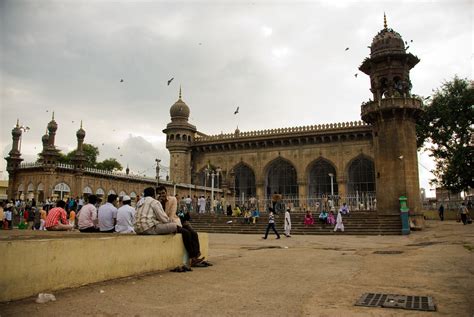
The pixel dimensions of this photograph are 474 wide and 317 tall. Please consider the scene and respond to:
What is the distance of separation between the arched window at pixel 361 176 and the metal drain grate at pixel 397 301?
25.8m

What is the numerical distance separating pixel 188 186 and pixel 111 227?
984 inches

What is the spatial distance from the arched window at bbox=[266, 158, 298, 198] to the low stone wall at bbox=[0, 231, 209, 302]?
87.4 ft

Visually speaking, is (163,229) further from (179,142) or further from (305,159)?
(179,142)

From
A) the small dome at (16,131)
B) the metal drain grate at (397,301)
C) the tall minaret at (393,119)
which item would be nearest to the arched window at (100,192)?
the small dome at (16,131)

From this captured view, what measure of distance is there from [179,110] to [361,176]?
16.3 metres

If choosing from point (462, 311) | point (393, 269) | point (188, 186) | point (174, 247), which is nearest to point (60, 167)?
point (188, 186)

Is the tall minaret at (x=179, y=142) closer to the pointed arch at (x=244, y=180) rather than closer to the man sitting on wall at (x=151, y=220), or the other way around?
the pointed arch at (x=244, y=180)

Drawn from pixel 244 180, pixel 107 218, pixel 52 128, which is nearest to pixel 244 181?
pixel 244 180

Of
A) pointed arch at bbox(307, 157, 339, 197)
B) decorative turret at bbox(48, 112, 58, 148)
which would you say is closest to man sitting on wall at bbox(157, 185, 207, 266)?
decorative turret at bbox(48, 112, 58, 148)

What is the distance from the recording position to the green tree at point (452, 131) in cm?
2456

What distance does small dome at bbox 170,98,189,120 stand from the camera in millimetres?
34250

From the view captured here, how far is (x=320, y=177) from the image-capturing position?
30.9m

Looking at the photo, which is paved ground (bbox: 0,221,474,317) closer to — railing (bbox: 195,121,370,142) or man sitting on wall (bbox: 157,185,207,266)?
man sitting on wall (bbox: 157,185,207,266)

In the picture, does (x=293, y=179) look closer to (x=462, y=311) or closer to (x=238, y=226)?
(x=238, y=226)
